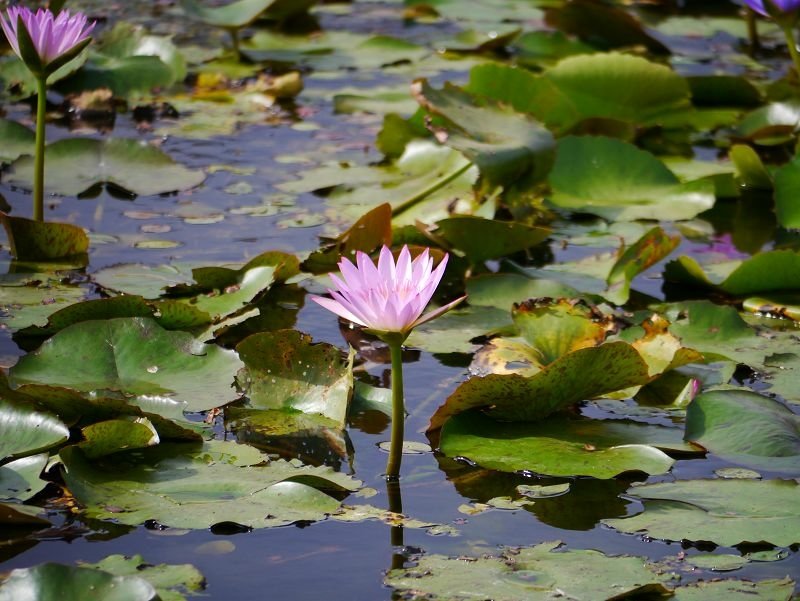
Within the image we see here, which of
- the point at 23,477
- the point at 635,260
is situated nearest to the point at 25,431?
the point at 23,477

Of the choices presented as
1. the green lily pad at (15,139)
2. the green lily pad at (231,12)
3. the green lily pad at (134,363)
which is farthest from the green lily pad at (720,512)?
the green lily pad at (231,12)

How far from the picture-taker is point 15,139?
3316 mm

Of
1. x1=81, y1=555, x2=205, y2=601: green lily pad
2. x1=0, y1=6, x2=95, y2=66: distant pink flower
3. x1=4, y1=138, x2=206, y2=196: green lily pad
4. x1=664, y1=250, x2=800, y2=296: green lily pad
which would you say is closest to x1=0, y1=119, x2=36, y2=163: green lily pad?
x1=4, y1=138, x2=206, y2=196: green lily pad

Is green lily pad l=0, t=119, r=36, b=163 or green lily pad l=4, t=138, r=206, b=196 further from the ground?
green lily pad l=0, t=119, r=36, b=163

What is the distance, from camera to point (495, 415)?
6.56 ft

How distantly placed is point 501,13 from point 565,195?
2.18 meters

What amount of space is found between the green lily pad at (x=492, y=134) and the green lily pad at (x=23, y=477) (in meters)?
1.36

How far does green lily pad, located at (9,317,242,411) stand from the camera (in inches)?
78.9

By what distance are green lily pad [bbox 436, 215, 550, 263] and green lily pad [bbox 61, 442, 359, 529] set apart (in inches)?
35.8

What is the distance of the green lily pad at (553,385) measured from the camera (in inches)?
76.1

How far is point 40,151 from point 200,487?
43.5 inches

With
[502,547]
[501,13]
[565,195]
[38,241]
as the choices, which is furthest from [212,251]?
[501,13]

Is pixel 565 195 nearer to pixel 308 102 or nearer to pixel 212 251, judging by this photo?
pixel 212 251

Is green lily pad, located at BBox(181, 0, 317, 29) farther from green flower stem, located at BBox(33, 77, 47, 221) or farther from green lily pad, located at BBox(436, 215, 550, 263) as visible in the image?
green lily pad, located at BBox(436, 215, 550, 263)
